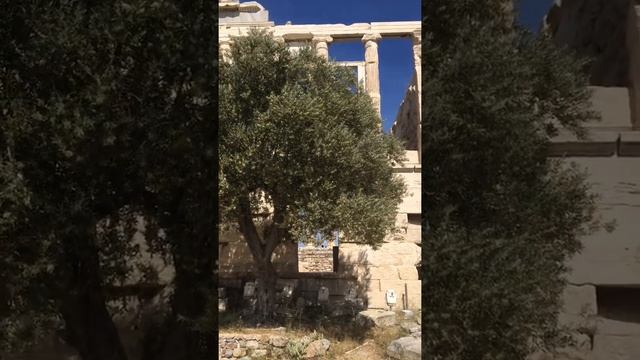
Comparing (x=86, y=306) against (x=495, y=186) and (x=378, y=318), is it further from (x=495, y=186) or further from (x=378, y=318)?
(x=378, y=318)

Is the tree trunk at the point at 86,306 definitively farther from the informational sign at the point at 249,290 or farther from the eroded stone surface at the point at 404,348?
the eroded stone surface at the point at 404,348

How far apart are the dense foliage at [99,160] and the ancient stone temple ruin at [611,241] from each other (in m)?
2.86

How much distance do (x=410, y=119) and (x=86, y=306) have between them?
857 centimetres

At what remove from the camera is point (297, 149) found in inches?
234

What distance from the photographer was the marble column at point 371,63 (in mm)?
12633

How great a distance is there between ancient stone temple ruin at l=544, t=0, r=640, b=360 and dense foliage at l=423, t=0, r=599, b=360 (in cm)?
16

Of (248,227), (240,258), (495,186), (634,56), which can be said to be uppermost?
(634,56)

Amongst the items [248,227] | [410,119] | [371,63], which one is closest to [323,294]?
[248,227]

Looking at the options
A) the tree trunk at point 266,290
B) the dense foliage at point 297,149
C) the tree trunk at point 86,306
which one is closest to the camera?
the tree trunk at point 86,306

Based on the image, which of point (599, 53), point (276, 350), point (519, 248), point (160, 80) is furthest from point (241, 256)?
point (599, 53)

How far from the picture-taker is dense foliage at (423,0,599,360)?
13.2 feet

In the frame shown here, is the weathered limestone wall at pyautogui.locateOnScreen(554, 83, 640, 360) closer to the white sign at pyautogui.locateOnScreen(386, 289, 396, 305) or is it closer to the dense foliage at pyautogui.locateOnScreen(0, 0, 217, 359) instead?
the white sign at pyautogui.locateOnScreen(386, 289, 396, 305)

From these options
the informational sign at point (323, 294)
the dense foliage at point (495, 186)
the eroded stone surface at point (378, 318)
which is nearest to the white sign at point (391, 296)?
the eroded stone surface at point (378, 318)

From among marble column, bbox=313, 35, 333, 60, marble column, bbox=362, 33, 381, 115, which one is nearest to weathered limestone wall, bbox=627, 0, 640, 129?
marble column, bbox=313, 35, 333, 60
